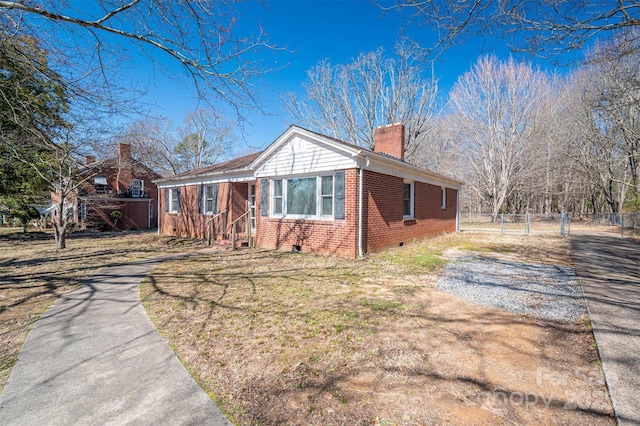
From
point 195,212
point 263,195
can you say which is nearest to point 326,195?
point 263,195

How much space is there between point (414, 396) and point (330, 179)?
7.13 meters

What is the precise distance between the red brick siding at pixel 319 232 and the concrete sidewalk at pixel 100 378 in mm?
5405

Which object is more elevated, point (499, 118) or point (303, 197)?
point (499, 118)

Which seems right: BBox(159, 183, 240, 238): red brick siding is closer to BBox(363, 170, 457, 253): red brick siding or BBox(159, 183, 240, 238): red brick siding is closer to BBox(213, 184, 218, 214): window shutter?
BBox(213, 184, 218, 214): window shutter

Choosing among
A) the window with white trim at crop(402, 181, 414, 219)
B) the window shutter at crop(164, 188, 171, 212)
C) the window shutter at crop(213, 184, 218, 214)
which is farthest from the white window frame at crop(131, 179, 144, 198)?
the window with white trim at crop(402, 181, 414, 219)

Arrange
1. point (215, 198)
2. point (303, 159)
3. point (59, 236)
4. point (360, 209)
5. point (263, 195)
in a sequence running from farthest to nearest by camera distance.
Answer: point (215, 198)
point (59, 236)
point (263, 195)
point (303, 159)
point (360, 209)

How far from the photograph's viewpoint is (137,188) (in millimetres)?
23766

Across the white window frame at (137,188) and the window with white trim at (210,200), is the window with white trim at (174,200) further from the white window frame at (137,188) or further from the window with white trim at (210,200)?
the white window frame at (137,188)

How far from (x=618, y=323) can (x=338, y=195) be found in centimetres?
618

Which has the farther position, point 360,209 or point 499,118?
point 499,118

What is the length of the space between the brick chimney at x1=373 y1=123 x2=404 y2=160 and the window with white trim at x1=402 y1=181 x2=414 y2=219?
2.28m

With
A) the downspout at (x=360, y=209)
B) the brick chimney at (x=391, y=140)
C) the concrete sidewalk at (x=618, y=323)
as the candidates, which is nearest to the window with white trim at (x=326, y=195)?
the downspout at (x=360, y=209)

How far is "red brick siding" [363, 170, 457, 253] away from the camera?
28.9 feet

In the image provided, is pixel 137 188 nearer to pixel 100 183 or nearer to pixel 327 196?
pixel 100 183
